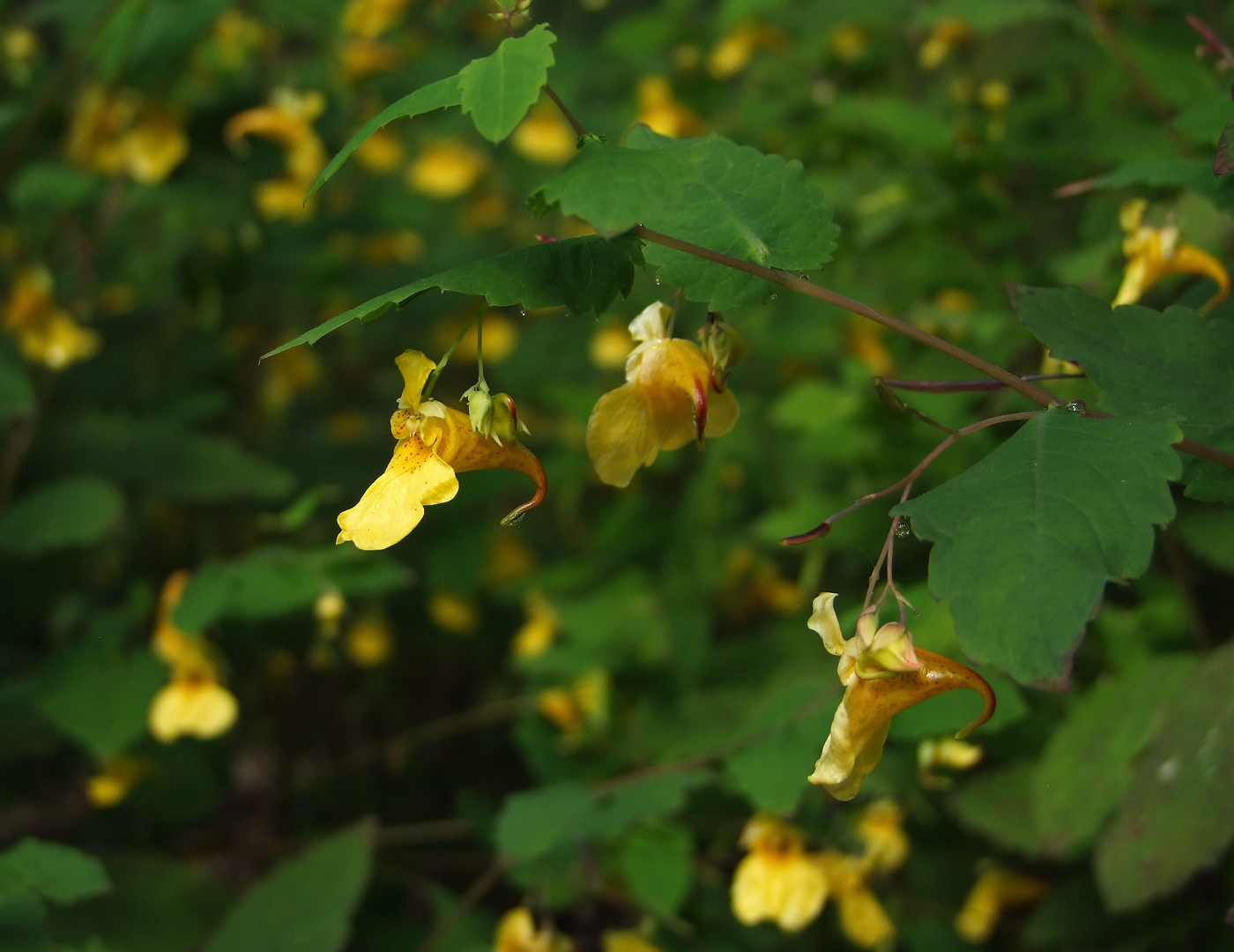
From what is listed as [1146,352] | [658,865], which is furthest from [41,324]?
[1146,352]

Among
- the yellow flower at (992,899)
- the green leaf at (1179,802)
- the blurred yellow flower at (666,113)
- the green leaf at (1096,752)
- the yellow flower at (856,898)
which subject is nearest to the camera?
the green leaf at (1179,802)

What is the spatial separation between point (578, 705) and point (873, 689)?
3.33 feet

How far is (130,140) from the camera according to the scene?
1613mm

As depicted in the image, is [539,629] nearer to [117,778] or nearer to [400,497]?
[117,778]

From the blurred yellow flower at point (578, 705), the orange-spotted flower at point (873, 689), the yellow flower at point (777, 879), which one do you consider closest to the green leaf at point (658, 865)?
the yellow flower at point (777, 879)

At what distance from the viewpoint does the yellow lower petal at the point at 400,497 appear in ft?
1.81

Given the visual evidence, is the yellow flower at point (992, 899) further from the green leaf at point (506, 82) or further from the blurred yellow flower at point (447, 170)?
the blurred yellow flower at point (447, 170)

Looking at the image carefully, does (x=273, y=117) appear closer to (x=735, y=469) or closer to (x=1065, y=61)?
(x=735, y=469)

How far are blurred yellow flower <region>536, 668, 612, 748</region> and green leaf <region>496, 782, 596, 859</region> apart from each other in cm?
33

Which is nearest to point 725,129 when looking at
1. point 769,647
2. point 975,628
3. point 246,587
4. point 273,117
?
point 273,117

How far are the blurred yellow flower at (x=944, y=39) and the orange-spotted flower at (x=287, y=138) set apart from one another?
94cm

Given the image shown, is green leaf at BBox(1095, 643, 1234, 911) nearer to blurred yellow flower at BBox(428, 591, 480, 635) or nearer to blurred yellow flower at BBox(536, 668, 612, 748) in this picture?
blurred yellow flower at BBox(536, 668, 612, 748)

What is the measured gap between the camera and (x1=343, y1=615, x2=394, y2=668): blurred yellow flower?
1886 mm

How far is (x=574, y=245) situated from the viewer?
0.57 metres
